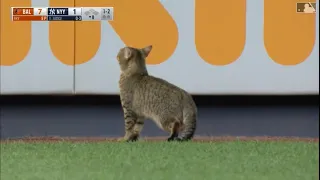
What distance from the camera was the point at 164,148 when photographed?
6.62 m

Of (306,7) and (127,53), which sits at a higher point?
(306,7)

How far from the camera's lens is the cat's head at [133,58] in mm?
7500

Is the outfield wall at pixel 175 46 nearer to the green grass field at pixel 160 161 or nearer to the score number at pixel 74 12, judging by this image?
the score number at pixel 74 12

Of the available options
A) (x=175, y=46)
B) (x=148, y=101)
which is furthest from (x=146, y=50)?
(x=148, y=101)

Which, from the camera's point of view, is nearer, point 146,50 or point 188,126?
point 188,126

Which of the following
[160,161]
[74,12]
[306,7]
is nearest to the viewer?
[160,161]

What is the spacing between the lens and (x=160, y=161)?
5.95m

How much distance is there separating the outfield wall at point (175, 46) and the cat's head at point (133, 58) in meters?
0.40

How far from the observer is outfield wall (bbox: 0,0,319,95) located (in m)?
7.98

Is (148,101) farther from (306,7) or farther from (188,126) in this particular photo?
(306,7)

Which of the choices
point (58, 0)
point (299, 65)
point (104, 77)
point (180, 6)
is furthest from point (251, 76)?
point (58, 0)

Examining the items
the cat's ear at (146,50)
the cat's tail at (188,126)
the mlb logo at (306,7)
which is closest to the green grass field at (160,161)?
the cat's tail at (188,126)
